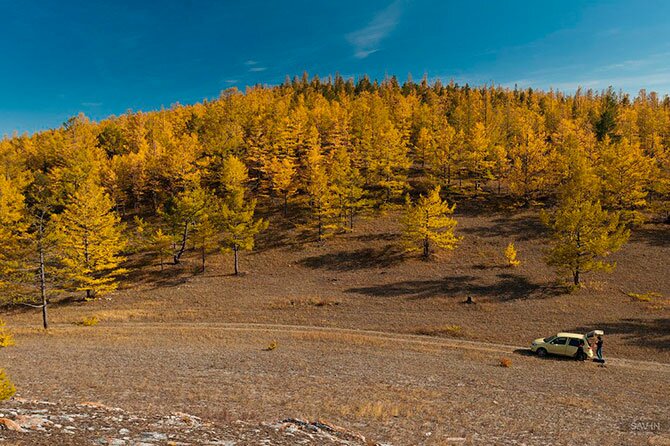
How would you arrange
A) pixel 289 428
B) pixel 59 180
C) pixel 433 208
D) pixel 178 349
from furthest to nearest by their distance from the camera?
pixel 59 180
pixel 433 208
pixel 178 349
pixel 289 428

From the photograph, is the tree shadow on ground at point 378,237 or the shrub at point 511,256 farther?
the tree shadow on ground at point 378,237

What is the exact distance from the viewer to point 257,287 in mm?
41719

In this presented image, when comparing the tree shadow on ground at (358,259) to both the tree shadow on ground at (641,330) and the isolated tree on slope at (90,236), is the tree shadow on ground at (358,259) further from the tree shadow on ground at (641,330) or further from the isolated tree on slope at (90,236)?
the tree shadow on ground at (641,330)


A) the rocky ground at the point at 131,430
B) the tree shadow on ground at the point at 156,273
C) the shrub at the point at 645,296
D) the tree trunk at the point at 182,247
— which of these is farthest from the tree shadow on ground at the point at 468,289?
the rocky ground at the point at 131,430

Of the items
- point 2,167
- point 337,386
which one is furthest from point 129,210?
point 337,386

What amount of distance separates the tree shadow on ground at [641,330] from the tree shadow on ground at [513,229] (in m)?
21.8

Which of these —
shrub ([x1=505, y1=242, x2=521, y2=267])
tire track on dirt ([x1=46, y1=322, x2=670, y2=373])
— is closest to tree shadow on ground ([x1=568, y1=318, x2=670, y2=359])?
tire track on dirt ([x1=46, y1=322, x2=670, y2=373])

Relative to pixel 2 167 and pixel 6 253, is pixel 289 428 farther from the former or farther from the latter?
pixel 2 167

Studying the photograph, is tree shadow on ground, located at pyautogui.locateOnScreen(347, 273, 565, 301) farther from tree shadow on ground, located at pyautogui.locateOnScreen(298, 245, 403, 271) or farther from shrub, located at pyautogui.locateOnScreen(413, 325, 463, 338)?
shrub, located at pyautogui.locateOnScreen(413, 325, 463, 338)

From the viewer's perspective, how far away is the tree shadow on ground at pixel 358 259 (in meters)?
46.7

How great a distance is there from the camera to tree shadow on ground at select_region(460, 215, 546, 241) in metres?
50.8

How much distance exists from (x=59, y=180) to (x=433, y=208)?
59.3 metres

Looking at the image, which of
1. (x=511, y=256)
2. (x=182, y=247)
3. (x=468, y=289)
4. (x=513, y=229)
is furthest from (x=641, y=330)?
(x=182, y=247)

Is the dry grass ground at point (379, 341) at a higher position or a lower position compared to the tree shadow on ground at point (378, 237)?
A: lower
